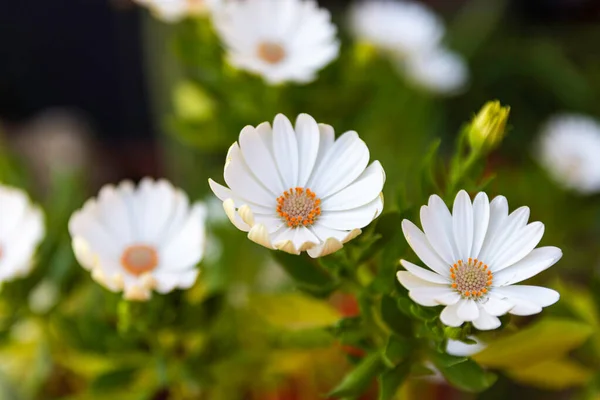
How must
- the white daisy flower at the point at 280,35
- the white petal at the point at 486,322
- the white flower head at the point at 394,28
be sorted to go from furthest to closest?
1. the white flower head at the point at 394,28
2. the white daisy flower at the point at 280,35
3. the white petal at the point at 486,322

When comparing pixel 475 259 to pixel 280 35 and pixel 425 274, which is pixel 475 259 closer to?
pixel 425 274

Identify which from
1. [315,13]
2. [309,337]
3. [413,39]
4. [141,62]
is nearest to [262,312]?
[309,337]

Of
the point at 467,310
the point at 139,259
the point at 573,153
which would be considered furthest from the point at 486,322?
the point at 573,153

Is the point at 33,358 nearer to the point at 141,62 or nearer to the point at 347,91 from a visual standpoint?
the point at 347,91

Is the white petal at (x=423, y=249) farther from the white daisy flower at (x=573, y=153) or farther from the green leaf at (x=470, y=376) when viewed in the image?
the white daisy flower at (x=573, y=153)

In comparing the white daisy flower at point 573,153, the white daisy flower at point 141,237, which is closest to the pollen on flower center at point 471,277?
the white daisy flower at point 141,237
